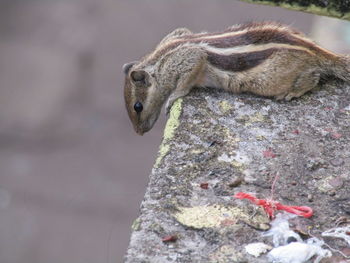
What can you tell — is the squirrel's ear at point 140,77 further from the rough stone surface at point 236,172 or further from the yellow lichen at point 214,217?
the yellow lichen at point 214,217

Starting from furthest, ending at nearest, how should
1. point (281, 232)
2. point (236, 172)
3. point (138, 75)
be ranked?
point (138, 75)
point (236, 172)
point (281, 232)

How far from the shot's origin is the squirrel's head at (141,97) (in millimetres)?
5383

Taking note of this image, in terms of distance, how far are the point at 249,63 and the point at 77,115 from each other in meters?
4.13

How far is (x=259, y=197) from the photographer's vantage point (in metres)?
3.60

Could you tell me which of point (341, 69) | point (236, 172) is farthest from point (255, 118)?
point (341, 69)

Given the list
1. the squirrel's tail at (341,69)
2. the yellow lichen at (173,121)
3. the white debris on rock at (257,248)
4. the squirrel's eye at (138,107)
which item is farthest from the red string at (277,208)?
the squirrel's eye at (138,107)

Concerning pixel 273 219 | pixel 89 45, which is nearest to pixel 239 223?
pixel 273 219

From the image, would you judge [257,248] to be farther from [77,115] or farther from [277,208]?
[77,115]

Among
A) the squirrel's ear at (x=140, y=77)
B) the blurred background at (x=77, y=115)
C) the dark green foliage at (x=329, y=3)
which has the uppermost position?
the dark green foliage at (x=329, y=3)

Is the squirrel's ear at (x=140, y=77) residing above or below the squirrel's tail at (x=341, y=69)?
below

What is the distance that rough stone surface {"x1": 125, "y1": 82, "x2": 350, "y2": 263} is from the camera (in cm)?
332

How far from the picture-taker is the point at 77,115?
883cm

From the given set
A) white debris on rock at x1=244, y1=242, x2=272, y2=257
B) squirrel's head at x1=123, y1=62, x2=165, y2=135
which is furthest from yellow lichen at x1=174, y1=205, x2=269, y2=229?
squirrel's head at x1=123, y1=62, x2=165, y2=135

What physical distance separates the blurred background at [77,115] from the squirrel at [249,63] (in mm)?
2599
